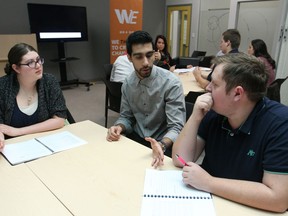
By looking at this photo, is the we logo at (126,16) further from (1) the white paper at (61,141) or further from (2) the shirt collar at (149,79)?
(1) the white paper at (61,141)

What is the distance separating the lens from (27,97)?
1.84 metres

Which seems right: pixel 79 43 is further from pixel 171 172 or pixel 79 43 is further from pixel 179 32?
pixel 171 172

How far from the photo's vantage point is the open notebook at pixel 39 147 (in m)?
1.35

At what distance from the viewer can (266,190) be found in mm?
915

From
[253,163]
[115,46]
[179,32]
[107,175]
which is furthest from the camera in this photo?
[179,32]

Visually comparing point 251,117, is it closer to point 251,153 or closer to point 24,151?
point 251,153

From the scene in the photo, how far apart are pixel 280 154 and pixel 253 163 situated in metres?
0.15

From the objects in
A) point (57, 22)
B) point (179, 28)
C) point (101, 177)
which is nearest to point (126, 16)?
point (57, 22)

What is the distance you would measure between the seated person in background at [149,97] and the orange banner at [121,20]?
4.22 m

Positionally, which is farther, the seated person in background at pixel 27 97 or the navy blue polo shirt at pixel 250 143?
the seated person in background at pixel 27 97

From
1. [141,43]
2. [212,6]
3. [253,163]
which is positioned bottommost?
[253,163]

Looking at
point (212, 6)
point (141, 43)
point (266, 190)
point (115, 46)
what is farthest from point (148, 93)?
point (212, 6)

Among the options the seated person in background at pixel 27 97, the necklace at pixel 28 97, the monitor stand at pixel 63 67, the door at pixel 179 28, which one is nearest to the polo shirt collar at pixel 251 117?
the seated person in background at pixel 27 97

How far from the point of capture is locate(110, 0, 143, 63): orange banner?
18.8 ft
